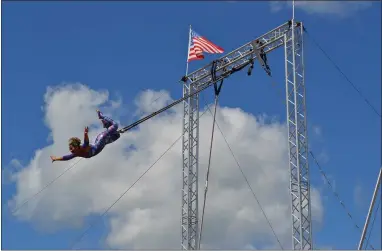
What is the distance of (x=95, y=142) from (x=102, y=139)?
0.21m

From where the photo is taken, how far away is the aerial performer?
49.4 ft

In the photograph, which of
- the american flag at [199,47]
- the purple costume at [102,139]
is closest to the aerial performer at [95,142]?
the purple costume at [102,139]

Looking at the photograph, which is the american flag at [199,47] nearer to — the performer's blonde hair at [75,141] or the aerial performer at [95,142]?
the aerial performer at [95,142]

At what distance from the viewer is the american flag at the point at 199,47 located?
20244 millimetres

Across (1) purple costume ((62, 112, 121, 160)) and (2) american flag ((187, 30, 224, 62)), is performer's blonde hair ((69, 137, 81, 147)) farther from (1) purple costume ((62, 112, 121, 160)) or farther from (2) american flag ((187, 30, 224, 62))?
(2) american flag ((187, 30, 224, 62))

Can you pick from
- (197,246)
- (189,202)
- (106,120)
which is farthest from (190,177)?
(106,120)

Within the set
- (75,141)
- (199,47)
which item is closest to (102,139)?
(75,141)

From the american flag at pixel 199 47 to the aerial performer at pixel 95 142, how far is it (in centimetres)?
516

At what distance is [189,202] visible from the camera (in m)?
20.6

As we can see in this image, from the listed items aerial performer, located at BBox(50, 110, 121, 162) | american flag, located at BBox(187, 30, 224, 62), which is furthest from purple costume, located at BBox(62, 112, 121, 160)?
american flag, located at BBox(187, 30, 224, 62)

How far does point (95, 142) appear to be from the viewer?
1571 centimetres

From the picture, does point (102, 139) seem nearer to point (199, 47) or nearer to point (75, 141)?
point (75, 141)

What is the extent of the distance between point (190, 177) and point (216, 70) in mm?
3359

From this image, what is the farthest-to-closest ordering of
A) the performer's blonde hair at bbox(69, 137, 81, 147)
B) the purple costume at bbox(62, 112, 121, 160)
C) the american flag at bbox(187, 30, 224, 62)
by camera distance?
1. the american flag at bbox(187, 30, 224, 62)
2. the purple costume at bbox(62, 112, 121, 160)
3. the performer's blonde hair at bbox(69, 137, 81, 147)
